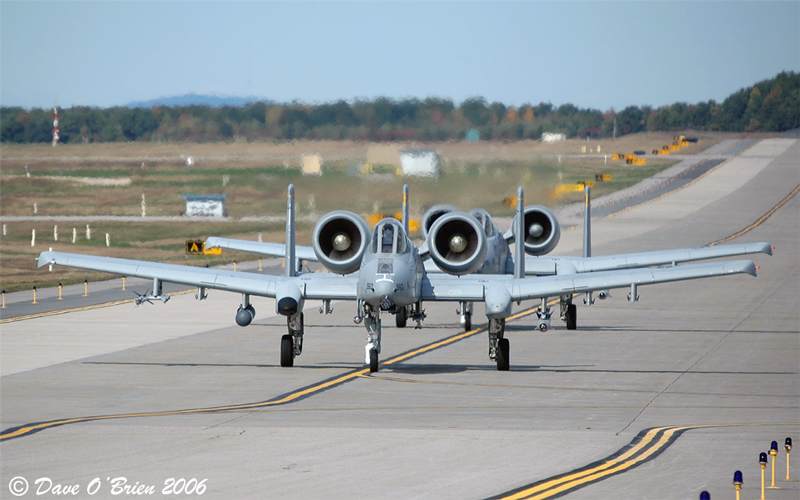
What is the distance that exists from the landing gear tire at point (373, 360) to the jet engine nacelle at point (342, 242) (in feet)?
8.05

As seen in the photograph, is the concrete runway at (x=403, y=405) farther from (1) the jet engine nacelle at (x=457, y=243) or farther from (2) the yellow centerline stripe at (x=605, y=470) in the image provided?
(1) the jet engine nacelle at (x=457, y=243)

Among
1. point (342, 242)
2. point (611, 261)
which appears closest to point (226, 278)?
point (342, 242)

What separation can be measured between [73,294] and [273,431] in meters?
29.7

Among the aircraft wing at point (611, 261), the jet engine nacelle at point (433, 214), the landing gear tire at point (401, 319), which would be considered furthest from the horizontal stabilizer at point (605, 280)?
the landing gear tire at point (401, 319)

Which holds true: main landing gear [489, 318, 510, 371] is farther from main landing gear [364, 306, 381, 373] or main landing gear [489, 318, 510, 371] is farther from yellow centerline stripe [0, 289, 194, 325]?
yellow centerline stripe [0, 289, 194, 325]

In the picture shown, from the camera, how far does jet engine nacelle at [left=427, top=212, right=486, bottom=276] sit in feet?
95.5

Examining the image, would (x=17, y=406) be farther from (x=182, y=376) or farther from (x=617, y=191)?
(x=617, y=191)

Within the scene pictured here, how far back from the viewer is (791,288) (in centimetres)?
5284

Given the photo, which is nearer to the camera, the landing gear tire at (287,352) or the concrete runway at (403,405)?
the concrete runway at (403,405)

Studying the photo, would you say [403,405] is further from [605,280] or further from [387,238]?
[605,280]

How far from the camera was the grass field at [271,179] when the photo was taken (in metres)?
44.2

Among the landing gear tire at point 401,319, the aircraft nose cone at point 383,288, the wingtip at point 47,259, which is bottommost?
the landing gear tire at point 401,319
